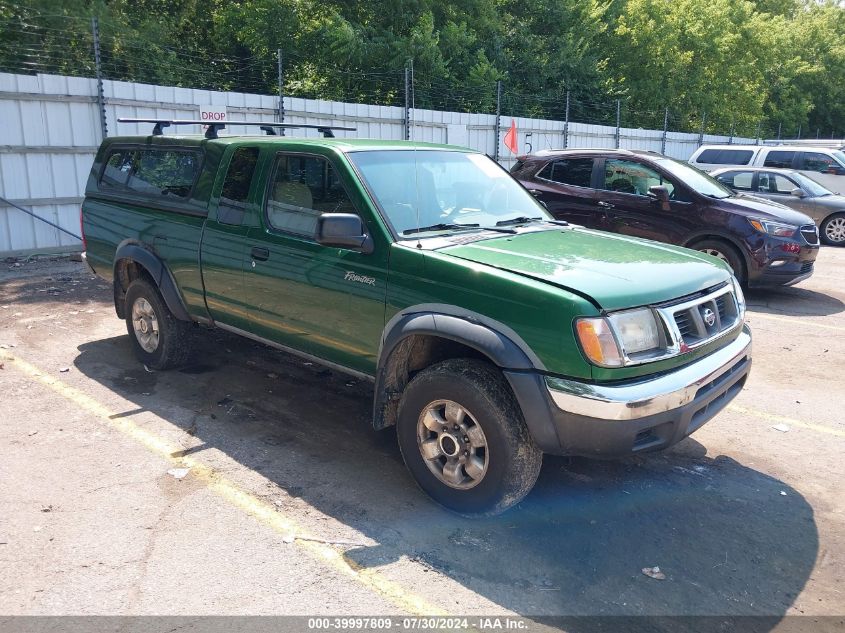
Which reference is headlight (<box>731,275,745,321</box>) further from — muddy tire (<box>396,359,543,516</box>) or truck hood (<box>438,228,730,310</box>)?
muddy tire (<box>396,359,543,516</box>)

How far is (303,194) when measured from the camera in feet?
15.2

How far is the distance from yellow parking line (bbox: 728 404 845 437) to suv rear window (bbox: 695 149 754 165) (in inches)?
458

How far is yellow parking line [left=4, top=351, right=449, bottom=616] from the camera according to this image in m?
3.23

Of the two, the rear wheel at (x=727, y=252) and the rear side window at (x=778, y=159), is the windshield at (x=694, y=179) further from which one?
the rear side window at (x=778, y=159)

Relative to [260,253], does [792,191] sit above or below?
below

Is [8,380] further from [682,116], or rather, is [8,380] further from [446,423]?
[682,116]

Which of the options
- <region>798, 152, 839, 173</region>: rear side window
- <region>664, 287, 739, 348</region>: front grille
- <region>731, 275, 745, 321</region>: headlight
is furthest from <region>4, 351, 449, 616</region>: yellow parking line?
<region>798, 152, 839, 173</region>: rear side window

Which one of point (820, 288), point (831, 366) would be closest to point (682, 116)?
point (820, 288)

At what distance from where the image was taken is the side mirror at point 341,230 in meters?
3.96

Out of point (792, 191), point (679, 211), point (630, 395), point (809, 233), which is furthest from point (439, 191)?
point (792, 191)

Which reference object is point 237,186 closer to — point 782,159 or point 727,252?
point 727,252

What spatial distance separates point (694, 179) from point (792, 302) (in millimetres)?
2032

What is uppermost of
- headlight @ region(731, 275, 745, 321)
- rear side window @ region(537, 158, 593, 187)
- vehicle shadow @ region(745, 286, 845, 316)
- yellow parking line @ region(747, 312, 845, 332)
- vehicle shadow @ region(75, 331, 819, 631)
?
rear side window @ region(537, 158, 593, 187)

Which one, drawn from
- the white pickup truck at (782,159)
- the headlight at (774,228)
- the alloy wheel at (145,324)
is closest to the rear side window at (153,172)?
the alloy wheel at (145,324)
